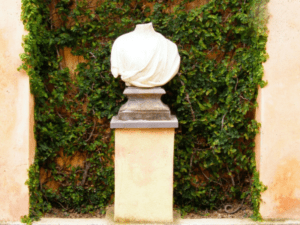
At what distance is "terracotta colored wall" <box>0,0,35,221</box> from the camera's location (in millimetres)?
3342

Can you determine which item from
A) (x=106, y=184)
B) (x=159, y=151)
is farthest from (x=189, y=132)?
(x=106, y=184)

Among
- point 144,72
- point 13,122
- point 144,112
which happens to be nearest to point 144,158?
point 144,112

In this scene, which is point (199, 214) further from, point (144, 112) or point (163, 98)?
point (144, 112)

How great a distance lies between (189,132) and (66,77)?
1.58 m

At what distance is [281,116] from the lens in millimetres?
3369

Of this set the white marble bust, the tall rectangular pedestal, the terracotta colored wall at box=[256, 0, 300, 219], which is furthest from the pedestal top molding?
the terracotta colored wall at box=[256, 0, 300, 219]

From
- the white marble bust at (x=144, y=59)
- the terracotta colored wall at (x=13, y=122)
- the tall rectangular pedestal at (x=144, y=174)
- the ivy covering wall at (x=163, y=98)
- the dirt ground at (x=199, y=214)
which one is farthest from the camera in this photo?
the dirt ground at (x=199, y=214)

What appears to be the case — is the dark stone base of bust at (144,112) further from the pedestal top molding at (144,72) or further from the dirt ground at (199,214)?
the dirt ground at (199,214)

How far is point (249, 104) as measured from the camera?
3654mm

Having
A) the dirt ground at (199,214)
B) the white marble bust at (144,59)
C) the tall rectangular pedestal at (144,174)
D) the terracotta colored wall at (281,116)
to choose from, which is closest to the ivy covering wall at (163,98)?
the dirt ground at (199,214)

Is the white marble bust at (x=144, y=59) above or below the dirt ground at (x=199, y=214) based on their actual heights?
above

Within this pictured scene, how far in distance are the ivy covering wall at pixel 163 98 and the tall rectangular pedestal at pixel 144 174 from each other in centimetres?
69

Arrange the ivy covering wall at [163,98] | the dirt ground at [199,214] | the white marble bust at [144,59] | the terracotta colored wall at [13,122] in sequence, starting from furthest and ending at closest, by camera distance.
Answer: the dirt ground at [199,214] → the ivy covering wall at [163,98] → the terracotta colored wall at [13,122] → the white marble bust at [144,59]

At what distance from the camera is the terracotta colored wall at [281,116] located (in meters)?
3.30
